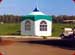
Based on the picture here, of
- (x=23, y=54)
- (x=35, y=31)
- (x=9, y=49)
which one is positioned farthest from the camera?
(x=35, y=31)

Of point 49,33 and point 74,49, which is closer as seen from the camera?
point 74,49

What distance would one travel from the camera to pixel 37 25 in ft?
59.8

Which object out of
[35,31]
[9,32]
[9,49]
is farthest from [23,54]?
[9,32]

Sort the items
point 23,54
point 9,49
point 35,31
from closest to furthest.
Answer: point 23,54, point 9,49, point 35,31

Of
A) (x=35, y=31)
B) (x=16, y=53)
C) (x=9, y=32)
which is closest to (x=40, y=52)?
(x=16, y=53)

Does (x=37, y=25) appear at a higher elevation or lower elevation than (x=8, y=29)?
higher

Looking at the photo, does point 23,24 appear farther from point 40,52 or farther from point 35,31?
point 40,52

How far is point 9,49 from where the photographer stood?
6973 millimetres

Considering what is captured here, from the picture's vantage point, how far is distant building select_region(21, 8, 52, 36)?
17312mm

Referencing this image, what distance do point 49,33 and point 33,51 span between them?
11.4 metres

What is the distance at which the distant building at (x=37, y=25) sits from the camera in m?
17.3

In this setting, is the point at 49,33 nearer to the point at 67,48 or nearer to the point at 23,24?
the point at 23,24

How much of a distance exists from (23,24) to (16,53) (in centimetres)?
1146

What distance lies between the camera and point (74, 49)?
23.0 feet
